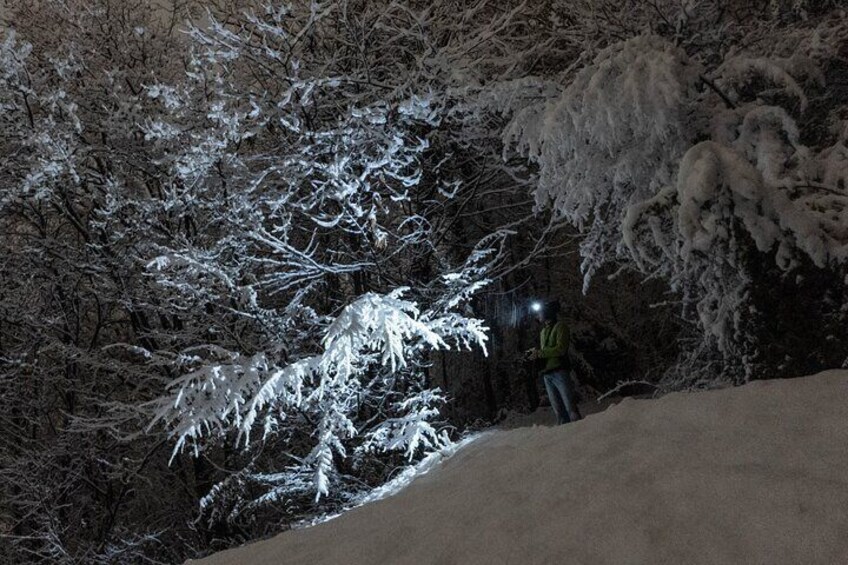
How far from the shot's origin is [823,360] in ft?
11.1

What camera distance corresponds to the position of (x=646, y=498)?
2438 mm

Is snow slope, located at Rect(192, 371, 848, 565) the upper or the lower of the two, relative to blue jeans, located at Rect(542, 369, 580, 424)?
upper

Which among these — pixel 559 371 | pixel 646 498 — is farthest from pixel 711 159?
pixel 559 371

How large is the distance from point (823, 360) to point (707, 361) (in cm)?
128

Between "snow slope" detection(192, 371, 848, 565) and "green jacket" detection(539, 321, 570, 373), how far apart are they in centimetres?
219

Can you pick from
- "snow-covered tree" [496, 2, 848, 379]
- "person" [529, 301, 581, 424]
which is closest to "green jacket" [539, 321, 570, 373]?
"person" [529, 301, 581, 424]

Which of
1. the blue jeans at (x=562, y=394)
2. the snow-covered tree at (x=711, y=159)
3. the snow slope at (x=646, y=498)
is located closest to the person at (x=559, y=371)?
the blue jeans at (x=562, y=394)

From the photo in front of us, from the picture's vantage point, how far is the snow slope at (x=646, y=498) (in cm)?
210

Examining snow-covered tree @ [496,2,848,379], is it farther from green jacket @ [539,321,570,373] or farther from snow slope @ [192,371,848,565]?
green jacket @ [539,321,570,373]

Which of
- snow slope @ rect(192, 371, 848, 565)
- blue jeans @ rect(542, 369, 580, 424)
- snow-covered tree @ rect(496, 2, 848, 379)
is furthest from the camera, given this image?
blue jeans @ rect(542, 369, 580, 424)

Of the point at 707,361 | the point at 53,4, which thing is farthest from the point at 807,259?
the point at 53,4

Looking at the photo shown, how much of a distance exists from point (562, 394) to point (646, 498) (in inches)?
138

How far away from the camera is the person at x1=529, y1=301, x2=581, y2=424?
19.3ft

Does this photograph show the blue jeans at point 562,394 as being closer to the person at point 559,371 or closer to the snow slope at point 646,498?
the person at point 559,371
